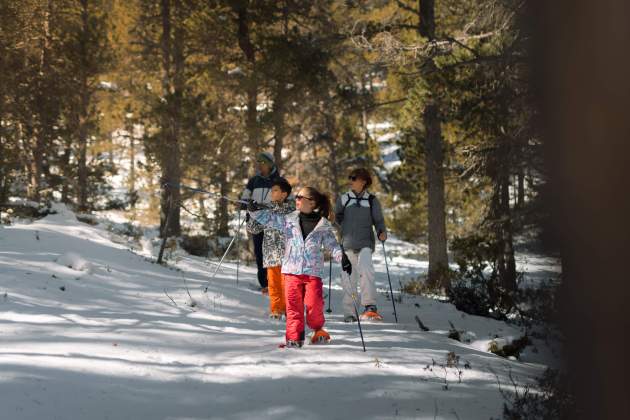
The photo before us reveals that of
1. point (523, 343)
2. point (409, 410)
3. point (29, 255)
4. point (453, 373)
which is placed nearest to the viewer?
point (409, 410)

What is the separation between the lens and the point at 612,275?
1.94m

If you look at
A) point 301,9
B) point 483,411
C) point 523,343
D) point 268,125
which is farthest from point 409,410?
point 301,9

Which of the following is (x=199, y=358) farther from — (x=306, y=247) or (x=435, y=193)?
(x=435, y=193)

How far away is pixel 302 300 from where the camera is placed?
20.8 ft

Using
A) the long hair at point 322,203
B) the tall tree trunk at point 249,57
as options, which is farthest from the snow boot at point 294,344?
the tall tree trunk at point 249,57

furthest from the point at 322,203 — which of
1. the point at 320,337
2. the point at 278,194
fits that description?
the point at 320,337

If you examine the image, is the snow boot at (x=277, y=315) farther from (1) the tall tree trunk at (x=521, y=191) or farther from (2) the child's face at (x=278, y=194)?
(1) the tall tree trunk at (x=521, y=191)

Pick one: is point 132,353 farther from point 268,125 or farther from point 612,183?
point 268,125

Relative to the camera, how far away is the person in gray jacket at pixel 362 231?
797cm

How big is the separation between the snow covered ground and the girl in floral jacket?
1.01 ft

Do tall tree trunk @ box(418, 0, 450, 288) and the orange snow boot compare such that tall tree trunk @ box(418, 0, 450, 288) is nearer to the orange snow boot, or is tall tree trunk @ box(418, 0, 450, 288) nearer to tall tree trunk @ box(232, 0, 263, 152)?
tall tree trunk @ box(232, 0, 263, 152)

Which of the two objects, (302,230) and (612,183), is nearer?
(612,183)

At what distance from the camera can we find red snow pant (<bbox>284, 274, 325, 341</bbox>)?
20.1 ft

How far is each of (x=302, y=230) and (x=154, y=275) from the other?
13.2ft
